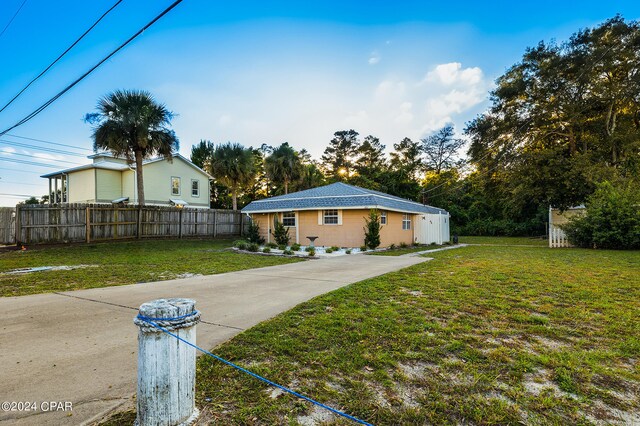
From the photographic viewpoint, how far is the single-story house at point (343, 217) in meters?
16.7

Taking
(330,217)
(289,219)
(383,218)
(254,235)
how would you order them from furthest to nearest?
(254,235) < (289,219) < (330,217) < (383,218)

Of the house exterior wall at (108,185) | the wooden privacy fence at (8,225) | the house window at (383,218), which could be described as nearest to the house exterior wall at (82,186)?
the house exterior wall at (108,185)

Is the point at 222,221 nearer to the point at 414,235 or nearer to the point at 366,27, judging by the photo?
the point at 414,235

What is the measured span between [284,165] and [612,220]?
79.9 feet

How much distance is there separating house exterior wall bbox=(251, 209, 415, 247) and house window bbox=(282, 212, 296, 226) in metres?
0.29

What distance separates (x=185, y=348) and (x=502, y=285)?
264 inches

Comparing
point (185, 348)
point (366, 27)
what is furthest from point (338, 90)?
point (185, 348)

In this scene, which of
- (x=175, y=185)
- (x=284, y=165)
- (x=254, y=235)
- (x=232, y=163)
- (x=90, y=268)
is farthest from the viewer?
(x=284, y=165)

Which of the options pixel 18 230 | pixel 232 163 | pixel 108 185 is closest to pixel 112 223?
pixel 18 230

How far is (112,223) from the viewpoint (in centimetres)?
1744

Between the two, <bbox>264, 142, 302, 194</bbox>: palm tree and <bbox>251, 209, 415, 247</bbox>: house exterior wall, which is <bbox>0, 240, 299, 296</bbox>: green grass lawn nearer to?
<bbox>251, 209, 415, 247</bbox>: house exterior wall

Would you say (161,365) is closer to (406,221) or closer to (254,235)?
(254,235)

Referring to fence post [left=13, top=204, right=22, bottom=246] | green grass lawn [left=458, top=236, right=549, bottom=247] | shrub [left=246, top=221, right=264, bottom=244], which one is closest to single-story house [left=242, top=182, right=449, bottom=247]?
shrub [left=246, top=221, right=264, bottom=244]

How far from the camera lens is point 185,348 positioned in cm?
204
